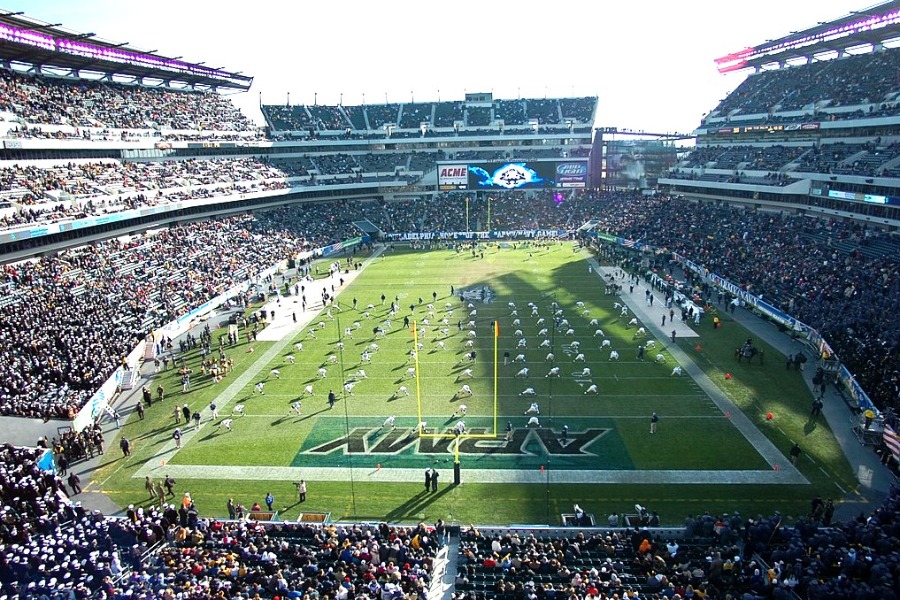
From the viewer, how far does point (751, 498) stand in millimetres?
18516

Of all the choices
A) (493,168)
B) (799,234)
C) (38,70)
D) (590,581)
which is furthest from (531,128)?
(590,581)

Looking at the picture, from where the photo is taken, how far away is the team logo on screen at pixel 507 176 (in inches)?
3049

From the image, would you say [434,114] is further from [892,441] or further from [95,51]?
[892,441]

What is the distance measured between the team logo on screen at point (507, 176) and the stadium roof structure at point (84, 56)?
A: 35.2 meters

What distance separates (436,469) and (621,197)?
63119 mm

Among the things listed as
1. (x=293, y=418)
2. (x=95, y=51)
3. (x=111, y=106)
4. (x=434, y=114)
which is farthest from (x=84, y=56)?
(x=434, y=114)

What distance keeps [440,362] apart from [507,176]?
51811 mm

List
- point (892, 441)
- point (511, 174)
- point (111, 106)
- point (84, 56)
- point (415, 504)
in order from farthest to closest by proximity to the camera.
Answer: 1. point (511, 174)
2. point (111, 106)
3. point (84, 56)
4. point (892, 441)
5. point (415, 504)

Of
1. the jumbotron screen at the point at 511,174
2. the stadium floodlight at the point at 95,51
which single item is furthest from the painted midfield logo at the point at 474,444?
the jumbotron screen at the point at 511,174

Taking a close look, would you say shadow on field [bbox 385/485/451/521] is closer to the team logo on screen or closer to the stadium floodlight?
the stadium floodlight

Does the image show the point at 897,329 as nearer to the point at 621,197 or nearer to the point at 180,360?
the point at 180,360

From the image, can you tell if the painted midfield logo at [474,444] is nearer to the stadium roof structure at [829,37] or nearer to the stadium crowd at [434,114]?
the stadium roof structure at [829,37]

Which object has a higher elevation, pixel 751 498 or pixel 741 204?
pixel 741 204

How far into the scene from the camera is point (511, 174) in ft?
255
